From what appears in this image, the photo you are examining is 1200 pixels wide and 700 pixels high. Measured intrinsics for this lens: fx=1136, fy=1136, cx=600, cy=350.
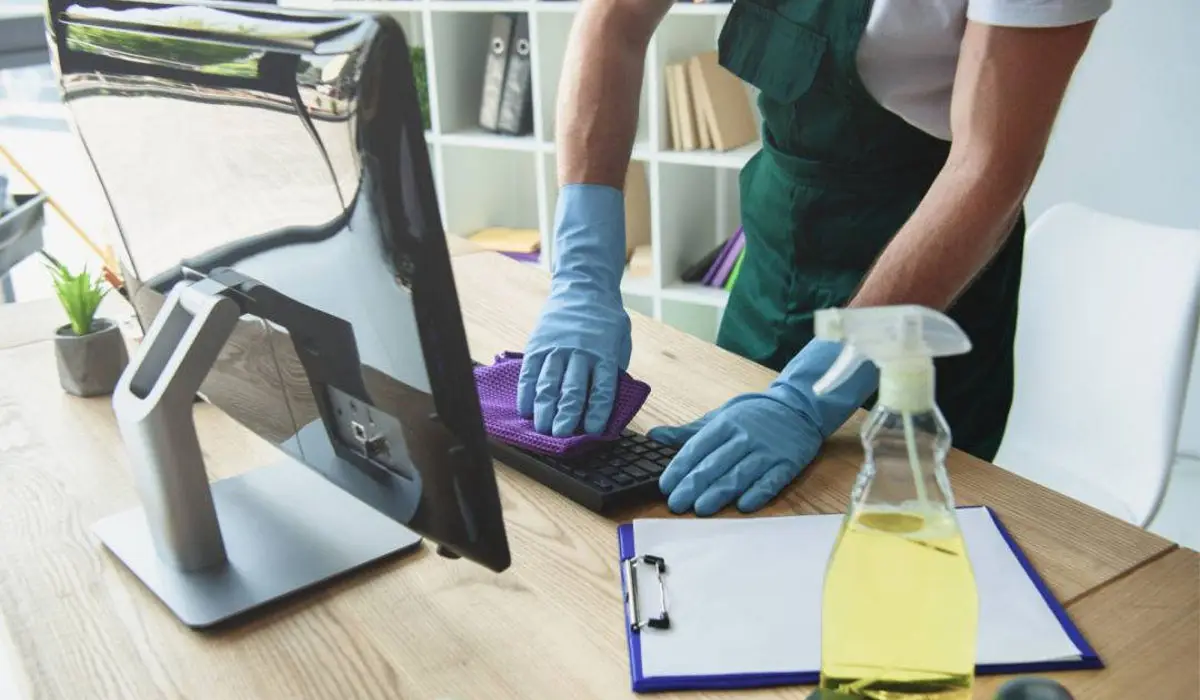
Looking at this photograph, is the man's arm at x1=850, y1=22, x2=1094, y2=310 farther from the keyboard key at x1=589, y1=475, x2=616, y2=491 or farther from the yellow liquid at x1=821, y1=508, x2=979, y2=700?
the yellow liquid at x1=821, y1=508, x2=979, y2=700

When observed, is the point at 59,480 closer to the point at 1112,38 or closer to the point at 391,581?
the point at 391,581

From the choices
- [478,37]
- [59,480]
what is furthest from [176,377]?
[478,37]

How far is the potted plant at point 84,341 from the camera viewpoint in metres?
1.34

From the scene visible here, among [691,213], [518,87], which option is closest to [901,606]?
[691,213]

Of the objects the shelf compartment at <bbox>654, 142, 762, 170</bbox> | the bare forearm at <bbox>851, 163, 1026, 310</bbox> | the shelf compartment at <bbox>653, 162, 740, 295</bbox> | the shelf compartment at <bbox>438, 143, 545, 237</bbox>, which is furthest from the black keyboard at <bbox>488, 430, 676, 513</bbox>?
the shelf compartment at <bbox>438, 143, 545, 237</bbox>

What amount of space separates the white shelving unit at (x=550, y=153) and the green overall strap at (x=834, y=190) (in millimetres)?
1208

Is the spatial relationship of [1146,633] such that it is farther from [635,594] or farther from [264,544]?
[264,544]

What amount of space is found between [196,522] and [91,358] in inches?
19.7

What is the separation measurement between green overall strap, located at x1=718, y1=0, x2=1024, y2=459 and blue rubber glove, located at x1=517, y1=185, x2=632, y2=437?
24 cm

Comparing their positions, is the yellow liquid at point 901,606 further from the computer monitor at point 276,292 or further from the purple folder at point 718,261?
the purple folder at point 718,261

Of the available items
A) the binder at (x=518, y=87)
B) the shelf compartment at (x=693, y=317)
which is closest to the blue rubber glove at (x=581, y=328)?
the shelf compartment at (x=693, y=317)

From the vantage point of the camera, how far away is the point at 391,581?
95 centimetres

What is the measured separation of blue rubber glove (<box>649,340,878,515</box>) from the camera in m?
1.05

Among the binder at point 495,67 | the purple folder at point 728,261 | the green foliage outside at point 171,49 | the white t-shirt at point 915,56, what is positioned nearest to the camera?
the green foliage outside at point 171,49
